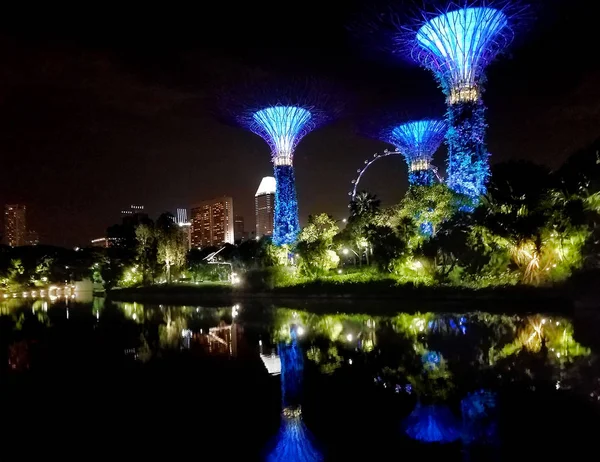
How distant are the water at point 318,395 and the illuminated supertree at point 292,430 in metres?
0.03

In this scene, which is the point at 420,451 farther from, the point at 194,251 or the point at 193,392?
the point at 194,251

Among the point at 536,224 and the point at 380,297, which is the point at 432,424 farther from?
the point at 380,297

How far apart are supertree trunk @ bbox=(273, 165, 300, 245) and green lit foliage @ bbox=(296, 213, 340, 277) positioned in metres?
3.83

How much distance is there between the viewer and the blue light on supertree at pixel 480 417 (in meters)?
5.72

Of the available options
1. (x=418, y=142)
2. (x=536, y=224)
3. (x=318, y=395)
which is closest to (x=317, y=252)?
(x=418, y=142)

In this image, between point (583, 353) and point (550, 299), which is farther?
point (550, 299)

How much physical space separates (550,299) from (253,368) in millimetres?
13839

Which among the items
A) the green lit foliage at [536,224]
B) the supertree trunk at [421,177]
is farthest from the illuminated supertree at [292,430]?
the supertree trunk at [421,177]

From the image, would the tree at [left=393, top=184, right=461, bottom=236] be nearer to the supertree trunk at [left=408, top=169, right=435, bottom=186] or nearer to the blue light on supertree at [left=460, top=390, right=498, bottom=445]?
the supertree trunk at [left=408, top=169, right=435, bottom=186]

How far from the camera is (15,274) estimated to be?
66.8 meters

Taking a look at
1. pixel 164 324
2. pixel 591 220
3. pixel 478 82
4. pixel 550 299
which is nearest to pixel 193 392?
pixel 164 324

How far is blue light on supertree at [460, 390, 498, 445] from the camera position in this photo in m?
5.72

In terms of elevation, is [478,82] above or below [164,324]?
above

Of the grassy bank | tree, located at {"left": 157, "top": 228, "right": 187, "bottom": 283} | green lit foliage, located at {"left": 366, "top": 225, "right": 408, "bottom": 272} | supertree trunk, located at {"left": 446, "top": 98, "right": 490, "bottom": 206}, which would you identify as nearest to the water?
the grassy bank
